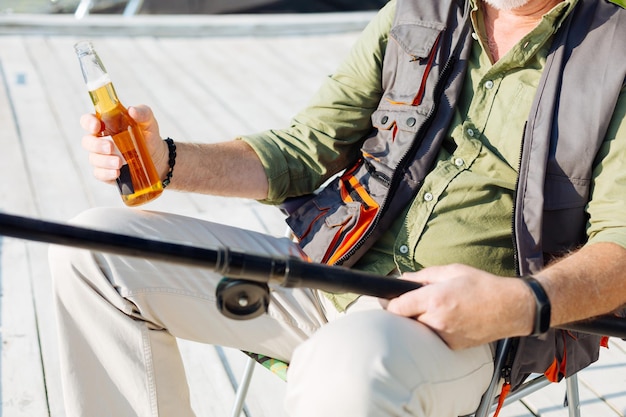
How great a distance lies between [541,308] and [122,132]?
856 millimetres

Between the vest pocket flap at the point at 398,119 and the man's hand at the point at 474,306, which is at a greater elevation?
the vest pocket flap at the point at 398,119

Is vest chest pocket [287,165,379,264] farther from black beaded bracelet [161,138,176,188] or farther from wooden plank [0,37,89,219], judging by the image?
wooden plank [0,37,89,219]

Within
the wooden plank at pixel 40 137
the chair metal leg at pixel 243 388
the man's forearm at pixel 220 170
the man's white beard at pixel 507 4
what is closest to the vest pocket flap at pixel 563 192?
the man's white beard at pixel 507 4

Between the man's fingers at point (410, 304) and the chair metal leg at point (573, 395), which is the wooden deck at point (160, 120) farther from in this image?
the man's fingers at point (410, 304)

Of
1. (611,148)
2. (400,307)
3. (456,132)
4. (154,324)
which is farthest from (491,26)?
(154,324)

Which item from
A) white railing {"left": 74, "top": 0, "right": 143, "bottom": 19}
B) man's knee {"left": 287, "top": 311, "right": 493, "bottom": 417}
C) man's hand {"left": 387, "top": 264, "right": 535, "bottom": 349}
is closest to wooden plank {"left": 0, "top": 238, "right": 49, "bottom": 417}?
man's knee {"left": 287, "top": 311, "right": 493, "bottom": 417}

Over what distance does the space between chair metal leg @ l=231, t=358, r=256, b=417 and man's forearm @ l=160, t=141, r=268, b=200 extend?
1.28 feet

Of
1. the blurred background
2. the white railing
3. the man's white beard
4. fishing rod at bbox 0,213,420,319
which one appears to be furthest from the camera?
the blurred background

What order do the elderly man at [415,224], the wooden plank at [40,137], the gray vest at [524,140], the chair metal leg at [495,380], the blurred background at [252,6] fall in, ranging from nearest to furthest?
the elderly man at [415,224] → the chair metal leg at [495,380] → the gray vest at [524,140] → the wooden plank at [40,137] → the blurred background at [252,6]

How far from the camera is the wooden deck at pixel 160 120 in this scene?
7.50 ft

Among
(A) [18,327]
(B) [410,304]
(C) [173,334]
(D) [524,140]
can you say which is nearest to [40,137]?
(A) [18,327]

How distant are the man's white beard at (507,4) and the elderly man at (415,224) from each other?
2 cm

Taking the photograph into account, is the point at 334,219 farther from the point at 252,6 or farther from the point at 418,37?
the point at 252,6

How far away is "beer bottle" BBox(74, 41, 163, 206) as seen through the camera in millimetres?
1651
